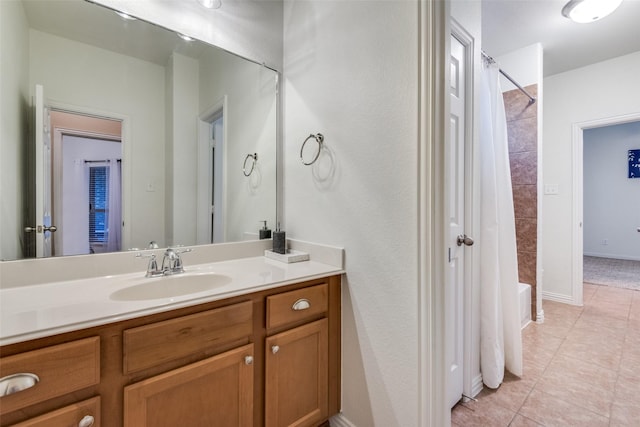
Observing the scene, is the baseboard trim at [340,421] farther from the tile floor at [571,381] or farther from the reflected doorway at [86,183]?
the reflected doorway at [86,183]

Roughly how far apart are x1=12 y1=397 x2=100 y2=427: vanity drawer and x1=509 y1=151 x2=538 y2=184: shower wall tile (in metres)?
3.29

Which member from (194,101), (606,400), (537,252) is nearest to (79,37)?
(194,101)

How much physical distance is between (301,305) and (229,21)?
5.14ft

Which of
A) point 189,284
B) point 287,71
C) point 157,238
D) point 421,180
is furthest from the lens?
point 287,71

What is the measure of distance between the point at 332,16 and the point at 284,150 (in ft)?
2.45

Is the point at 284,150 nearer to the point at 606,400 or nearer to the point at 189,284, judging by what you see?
the point at 189,284

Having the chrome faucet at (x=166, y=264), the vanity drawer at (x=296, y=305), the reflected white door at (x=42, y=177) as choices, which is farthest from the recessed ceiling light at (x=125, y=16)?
the vanity drawer at (x=296, y=305)

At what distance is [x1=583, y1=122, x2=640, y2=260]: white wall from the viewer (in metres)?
5.23

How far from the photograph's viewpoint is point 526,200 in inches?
108

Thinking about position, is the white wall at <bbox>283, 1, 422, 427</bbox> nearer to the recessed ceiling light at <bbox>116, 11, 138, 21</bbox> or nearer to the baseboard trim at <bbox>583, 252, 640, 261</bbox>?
the recessed ceiling light at <bbox>116, 11, 138, 21</bbox>

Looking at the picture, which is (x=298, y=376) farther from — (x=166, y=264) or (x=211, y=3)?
(x=211, y=3)

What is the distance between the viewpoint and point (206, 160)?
5.38 ft

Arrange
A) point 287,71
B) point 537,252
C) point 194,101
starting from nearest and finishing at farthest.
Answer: point 194,101 → point 287,71 → point 537,252

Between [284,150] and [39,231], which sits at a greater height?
[284,150]
